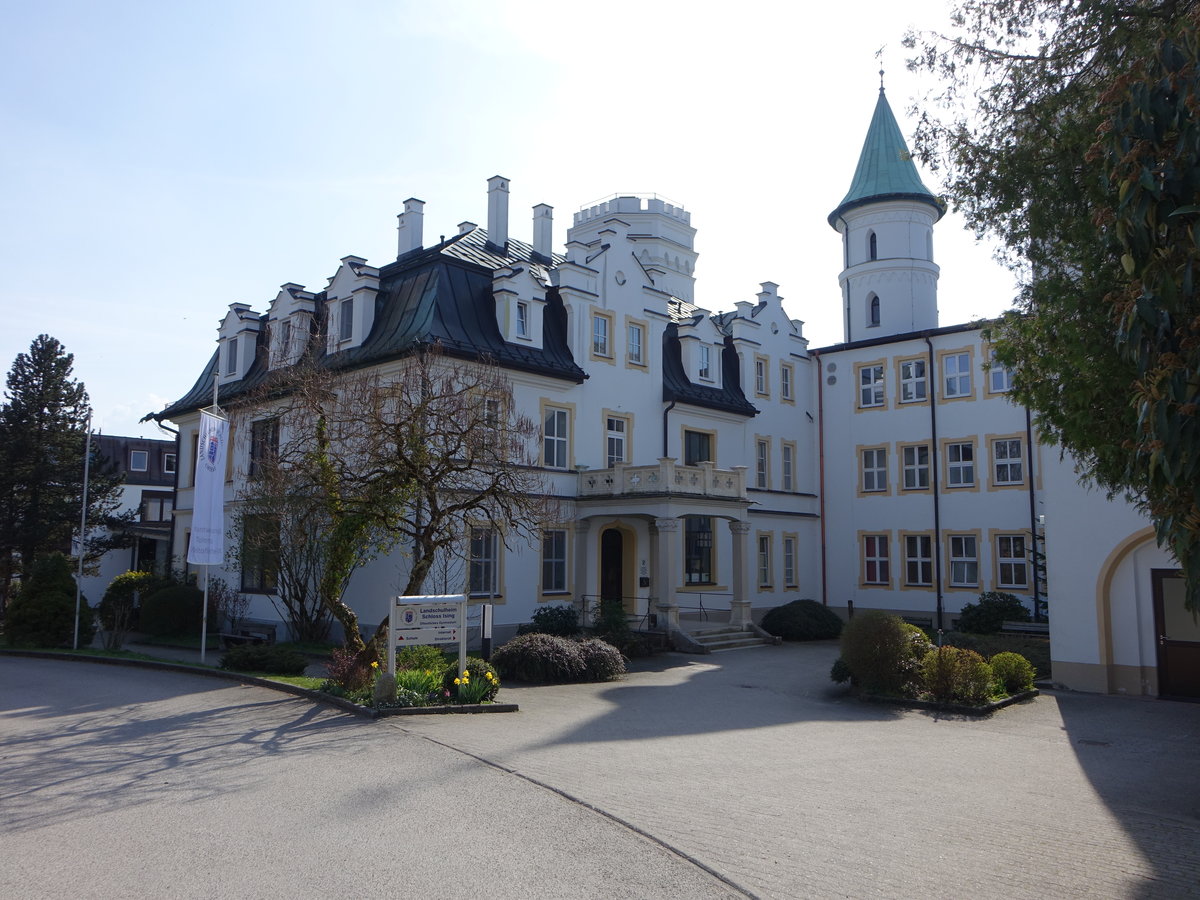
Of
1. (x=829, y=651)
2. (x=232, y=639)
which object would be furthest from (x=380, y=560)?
(x=829, y=651)

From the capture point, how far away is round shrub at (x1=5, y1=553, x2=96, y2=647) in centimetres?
2262

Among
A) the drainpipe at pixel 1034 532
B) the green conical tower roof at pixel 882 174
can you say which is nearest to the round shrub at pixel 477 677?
the drainpipe at pixel 1034 532

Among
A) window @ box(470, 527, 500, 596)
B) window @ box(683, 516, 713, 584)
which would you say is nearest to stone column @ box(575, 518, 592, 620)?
window @ box(470, 527, 500, 596)

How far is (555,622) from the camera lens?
2441 cm

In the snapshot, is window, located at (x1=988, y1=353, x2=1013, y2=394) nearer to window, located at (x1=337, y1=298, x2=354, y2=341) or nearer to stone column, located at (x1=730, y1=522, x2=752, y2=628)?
stone column, located at (x1=730, y1=522, x2=752, y2=628)

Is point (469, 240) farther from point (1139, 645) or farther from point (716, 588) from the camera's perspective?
point (1139, 645)

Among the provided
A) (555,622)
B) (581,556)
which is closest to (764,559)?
(581,556)

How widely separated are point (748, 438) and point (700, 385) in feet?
9.61

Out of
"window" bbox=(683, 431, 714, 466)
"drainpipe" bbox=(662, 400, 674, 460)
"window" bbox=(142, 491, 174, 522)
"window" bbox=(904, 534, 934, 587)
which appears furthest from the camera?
"window" bbox=(142, 491, 174, 522)

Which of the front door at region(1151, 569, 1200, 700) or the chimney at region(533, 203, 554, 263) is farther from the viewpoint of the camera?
the chimney at region(533, 203, 554, 263)

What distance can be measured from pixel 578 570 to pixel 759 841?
19.2m

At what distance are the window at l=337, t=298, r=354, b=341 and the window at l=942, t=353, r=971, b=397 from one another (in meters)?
19.3

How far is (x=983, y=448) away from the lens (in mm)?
30656

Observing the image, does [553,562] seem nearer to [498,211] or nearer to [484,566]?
[484,566]
